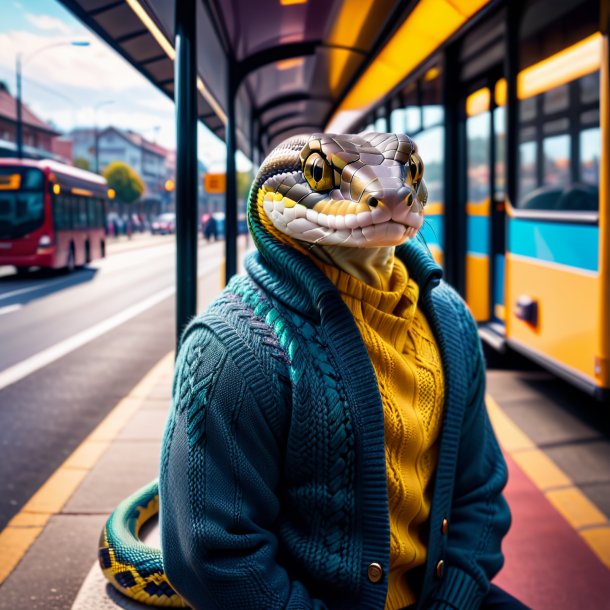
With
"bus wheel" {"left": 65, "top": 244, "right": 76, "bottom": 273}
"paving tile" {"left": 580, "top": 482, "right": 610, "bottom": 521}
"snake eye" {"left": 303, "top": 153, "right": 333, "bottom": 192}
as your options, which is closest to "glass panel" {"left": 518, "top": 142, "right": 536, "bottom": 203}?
"paving tile" {"left": 580, "top": 482, "right": 610, "bottom": 521}

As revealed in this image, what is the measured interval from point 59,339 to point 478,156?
4.38 metres

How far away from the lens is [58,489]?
3957mm

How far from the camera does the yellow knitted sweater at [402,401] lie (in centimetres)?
148

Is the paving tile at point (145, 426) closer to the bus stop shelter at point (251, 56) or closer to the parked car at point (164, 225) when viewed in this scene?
the bus stop shelter at point (251, 56)

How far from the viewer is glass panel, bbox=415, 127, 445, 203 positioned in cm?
674

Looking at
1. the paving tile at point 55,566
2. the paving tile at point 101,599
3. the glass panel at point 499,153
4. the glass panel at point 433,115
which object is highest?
the glass panel at point 433,115

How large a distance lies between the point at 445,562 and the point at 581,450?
309cm

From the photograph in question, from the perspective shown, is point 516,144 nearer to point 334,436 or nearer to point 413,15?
point 413,15

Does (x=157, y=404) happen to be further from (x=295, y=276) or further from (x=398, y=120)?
(x=295, y=276)

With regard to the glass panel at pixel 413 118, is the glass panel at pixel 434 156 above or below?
below

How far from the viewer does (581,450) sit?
174 inches

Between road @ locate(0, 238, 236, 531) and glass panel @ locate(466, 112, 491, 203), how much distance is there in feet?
8.65

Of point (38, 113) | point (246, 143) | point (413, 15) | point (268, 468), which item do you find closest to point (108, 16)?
point (38, 113)

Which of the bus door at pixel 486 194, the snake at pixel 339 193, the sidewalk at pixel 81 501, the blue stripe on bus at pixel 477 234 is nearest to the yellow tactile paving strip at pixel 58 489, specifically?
the sidewalk at pixel 81 501
